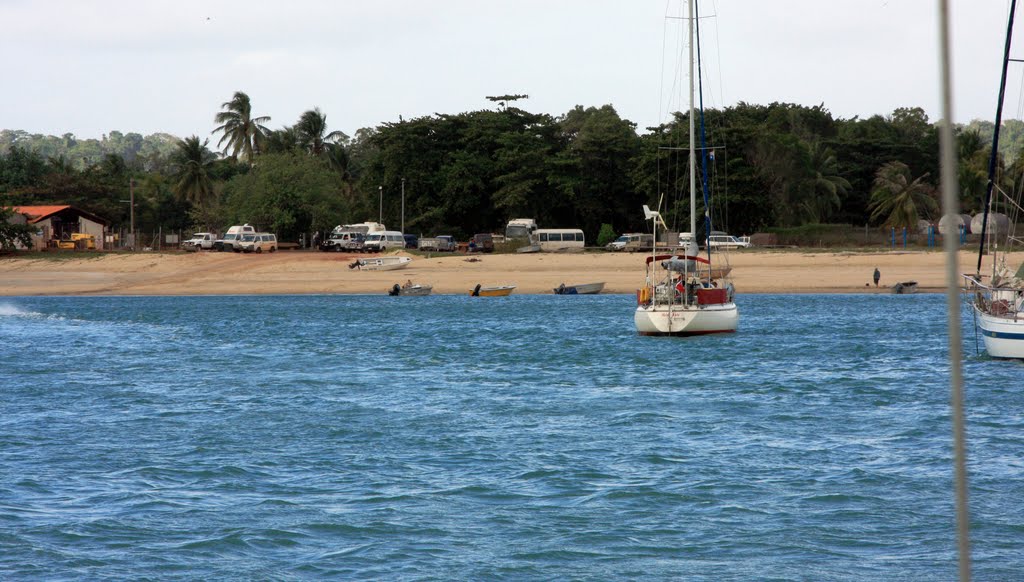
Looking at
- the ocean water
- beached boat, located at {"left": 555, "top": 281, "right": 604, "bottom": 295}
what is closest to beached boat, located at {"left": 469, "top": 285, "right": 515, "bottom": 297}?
beached boat, located at {"left": 555, "top": 281, "right": 604, "bottom": 295}

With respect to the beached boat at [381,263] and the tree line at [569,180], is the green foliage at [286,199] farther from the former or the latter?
the beached boat at [381,263]

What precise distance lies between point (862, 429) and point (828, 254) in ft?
164

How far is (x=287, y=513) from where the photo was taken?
14922 millimetres

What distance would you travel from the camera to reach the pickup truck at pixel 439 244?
79125mm

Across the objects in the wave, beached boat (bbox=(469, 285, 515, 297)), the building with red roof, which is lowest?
the wave

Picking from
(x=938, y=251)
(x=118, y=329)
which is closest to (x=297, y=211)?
(x=118, y=329)

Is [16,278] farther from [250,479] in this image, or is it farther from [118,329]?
[250,479]

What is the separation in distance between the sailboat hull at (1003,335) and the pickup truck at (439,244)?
5263 centimetres

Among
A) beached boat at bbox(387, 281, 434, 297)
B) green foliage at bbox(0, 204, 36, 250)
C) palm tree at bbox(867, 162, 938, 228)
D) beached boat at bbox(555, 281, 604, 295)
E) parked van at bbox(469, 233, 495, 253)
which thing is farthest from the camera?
palm tree at bbox(867, 162, 938, 228)

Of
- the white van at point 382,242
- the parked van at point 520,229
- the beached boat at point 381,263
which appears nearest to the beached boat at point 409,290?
the beached boat at point 381,263

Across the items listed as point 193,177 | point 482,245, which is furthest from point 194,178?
point 482,245

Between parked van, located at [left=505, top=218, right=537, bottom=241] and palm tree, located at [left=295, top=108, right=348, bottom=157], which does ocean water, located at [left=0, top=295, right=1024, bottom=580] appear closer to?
parked van, located at [left=505, top=218, right=537, bottom=241]

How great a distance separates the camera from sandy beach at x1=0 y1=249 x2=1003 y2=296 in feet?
212

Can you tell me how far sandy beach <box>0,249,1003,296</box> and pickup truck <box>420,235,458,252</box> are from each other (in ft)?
9.11
